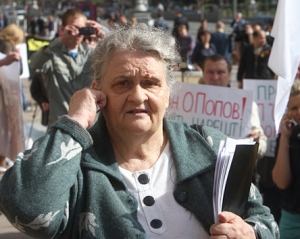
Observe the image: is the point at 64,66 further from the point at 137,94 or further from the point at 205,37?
the point at 205,37

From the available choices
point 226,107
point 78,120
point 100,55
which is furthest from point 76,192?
point 226,107

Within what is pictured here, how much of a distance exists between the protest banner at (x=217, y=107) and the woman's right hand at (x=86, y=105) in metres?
2.58

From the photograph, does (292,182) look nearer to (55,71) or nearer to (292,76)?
(292,76)

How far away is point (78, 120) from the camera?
213cm

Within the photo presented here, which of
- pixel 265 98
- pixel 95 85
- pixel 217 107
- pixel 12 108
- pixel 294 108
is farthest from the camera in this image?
pixel 12 108

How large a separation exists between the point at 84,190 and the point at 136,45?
1.90 feet

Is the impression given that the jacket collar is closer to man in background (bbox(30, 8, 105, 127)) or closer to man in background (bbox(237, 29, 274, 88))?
man in background (bbox(30, 8, 105, 127))

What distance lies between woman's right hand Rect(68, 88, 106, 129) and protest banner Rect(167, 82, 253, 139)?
2579 mm

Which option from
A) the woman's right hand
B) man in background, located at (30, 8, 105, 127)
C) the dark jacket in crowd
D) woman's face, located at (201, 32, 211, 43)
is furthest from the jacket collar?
woman's face, located at (201, 32, 211, 43)

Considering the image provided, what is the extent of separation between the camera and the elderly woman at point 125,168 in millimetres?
1996

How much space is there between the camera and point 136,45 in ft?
7.43

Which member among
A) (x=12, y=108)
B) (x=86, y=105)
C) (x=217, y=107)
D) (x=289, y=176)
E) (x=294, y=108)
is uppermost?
(x=86, y=105)

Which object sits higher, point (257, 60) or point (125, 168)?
point (125, 168)

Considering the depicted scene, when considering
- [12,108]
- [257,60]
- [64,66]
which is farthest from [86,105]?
[257,60]
